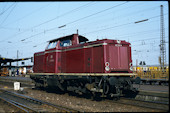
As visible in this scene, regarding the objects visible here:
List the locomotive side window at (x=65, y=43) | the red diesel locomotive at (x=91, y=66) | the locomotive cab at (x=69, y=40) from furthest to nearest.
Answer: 1. the locomotive side window at (x=65, y=43)
2. the locomotive cab at (x=69, y=40)
3. the red diesel locomotive at (x=91, y=66)

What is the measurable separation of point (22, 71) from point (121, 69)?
54.4m

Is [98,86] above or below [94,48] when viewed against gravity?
below

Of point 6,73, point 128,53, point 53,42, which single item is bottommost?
point 6,73

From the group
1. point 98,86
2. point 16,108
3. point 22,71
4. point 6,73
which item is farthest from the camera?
point 22,71

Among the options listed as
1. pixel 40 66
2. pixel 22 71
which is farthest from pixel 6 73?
pixel 40 66

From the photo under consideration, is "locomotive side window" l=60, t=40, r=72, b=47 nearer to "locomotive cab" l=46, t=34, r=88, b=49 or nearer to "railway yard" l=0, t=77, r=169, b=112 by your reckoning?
"locomotive cab" l=46, t=34, r=88, b=49

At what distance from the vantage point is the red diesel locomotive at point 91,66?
32.6 feet

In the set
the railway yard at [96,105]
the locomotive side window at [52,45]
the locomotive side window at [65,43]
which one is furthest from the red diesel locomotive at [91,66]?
the railway yard at [96,105]

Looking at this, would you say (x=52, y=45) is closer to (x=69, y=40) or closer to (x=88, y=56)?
(x=69, y=40)

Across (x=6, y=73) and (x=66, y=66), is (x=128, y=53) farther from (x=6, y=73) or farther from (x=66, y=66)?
(x=6, y=73)

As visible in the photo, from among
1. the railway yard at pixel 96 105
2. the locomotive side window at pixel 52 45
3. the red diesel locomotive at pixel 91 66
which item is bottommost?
the railway yard at pixel 96 105

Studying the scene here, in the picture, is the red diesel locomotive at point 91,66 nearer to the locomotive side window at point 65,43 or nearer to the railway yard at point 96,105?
the locomotive side window at point 65,43

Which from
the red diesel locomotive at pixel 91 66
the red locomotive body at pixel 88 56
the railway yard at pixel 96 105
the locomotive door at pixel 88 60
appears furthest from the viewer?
the locomotive door at pixel 88 60

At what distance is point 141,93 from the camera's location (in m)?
11.4
